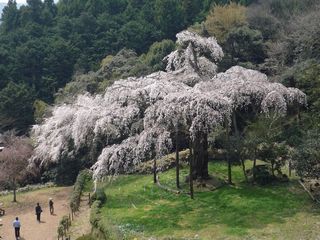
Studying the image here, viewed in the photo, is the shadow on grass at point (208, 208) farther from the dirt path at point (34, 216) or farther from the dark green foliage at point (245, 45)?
the dark green foliage at point (245, 45)

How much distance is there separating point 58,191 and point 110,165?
9.72m

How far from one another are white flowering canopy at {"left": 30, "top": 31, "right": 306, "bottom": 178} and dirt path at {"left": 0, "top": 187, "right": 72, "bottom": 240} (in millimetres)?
2926

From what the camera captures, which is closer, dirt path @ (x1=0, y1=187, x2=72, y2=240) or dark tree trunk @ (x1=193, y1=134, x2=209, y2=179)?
dirt path @ (x1=0, y1=187, x2=72, y2=240)

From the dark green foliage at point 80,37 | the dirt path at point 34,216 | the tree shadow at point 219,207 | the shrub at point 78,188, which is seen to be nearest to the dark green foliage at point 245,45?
the shrub at point 78,188

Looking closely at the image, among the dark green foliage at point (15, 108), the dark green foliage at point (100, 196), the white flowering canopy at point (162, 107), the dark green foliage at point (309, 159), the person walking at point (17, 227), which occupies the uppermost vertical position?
the dark green foliage at point (15, 108)

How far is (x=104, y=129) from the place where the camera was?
27125mm

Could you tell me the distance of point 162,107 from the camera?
74.7 feet

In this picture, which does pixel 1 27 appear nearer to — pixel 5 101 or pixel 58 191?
pixel 5 101

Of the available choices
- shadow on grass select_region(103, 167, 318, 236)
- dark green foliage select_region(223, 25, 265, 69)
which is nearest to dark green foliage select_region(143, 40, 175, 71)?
dark green foliage select_region(223, 25, 265, 69)

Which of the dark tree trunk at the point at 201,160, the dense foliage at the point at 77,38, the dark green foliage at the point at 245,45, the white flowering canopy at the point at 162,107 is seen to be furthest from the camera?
the dense foliage at the point at 77,38

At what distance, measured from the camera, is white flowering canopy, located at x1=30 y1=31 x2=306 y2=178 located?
22766mm

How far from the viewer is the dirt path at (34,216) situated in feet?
77.2

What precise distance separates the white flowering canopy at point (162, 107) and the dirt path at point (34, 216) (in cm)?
293

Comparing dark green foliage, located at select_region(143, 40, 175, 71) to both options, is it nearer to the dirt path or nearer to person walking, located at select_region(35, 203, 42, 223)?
the dirt path
